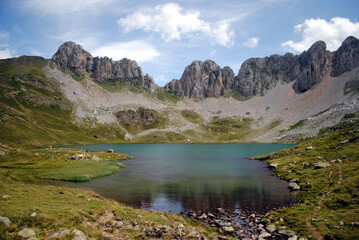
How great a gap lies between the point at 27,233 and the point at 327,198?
1682 inches

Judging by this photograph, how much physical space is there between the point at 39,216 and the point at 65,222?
247 cm

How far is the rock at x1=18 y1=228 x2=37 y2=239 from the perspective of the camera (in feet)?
57.5

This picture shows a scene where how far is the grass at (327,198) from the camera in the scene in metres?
26.4

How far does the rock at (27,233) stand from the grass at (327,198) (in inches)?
1123

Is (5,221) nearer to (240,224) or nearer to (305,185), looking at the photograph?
(240,224)

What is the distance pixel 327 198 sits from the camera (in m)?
37.2

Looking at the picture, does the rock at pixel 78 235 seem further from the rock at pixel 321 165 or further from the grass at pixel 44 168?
the rock at pixel 321 165

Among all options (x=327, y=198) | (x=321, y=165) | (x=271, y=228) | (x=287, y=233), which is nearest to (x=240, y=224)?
(x=271, y=228)

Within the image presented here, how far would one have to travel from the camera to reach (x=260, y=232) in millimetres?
28500

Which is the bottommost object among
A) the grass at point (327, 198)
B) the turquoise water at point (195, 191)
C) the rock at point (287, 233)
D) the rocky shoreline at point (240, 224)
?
the turquoise water at point (195, 191)

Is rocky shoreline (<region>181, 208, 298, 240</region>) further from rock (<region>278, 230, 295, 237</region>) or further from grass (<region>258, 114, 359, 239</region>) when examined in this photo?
grass (<region>258, 114, 359, 239</region>)

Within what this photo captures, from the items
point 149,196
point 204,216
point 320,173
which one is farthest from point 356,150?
point 149,196

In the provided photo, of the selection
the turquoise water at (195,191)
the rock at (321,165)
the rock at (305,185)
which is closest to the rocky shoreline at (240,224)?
the turquoise water at (195,191)

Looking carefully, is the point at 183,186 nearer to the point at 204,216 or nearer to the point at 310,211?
the point at 204,216
